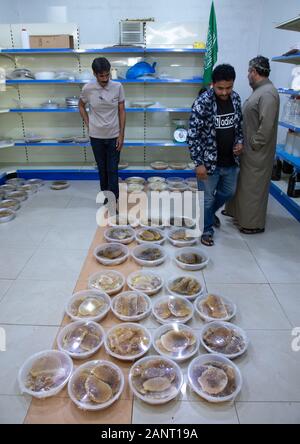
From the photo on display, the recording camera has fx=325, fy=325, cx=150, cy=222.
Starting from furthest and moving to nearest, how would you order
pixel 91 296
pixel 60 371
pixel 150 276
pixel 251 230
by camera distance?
1. pixel 251 230
2. pixel 150 276
3. pixel 91 296
4. pixel 60 371

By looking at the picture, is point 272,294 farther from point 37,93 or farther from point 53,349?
point 37,93

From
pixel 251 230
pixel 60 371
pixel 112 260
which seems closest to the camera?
pixel 60 371

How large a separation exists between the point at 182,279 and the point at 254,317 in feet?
1.84

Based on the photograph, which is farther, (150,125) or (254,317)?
(150,125)

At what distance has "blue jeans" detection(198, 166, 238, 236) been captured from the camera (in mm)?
2848

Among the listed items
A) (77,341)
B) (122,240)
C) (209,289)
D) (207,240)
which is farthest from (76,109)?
(77,341)

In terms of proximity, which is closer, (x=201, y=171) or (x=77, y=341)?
(x=77, y=341)

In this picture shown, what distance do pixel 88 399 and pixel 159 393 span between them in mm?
A: 339

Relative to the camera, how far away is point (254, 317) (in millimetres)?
2141

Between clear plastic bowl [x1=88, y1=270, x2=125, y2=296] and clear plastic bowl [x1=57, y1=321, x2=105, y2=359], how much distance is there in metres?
0.36

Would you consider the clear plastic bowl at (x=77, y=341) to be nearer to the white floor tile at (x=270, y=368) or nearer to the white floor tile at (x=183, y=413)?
the white floor tile at (x=183, y=413)

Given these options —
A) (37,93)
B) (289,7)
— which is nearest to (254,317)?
(289,7)

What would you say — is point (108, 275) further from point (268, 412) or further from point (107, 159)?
point (107, 159)

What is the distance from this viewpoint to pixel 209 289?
7.89 ft
